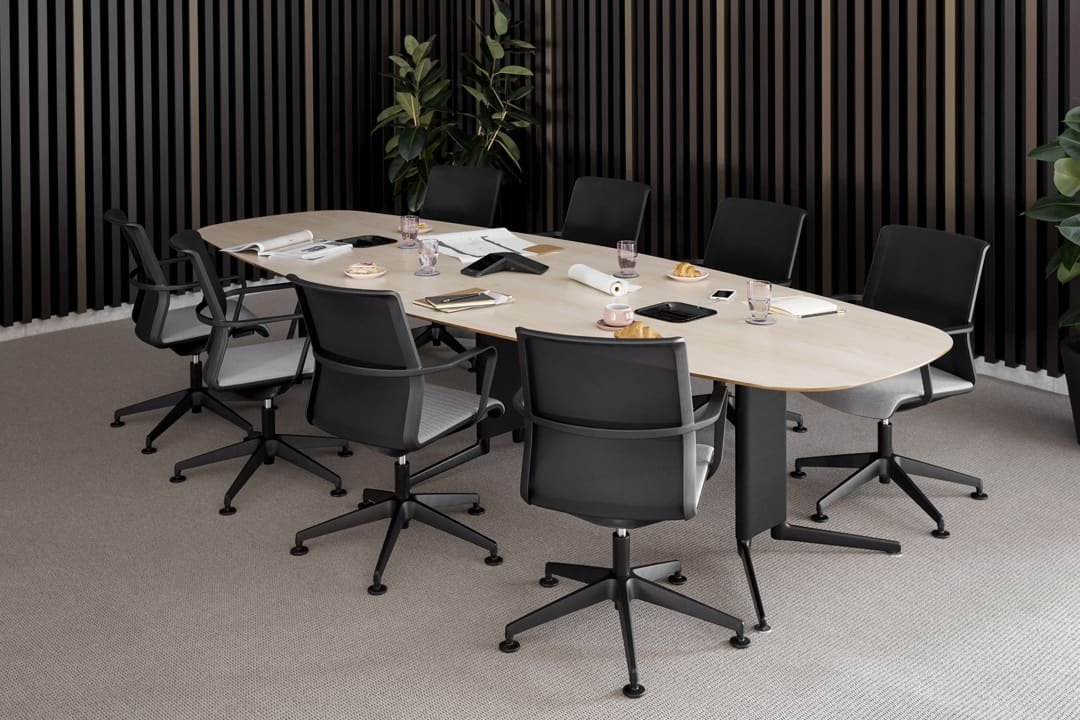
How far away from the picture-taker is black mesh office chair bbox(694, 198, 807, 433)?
17.6 ft

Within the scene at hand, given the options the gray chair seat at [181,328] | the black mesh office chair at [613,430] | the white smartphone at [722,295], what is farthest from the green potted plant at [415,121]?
the black mesh office chair at [613,430]

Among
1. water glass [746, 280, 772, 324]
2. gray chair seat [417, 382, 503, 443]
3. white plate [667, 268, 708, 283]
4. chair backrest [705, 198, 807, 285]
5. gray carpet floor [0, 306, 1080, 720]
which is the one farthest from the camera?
chair backrest [705, 198, 807, 285]

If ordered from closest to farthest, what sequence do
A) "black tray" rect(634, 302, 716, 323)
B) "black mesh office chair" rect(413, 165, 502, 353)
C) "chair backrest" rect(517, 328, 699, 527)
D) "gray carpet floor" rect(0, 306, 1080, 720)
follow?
"chair backrest" rect(517, 328, 699, 527) → "gray carpet floor" rect(0, 306, 1080, 720) → "black tray" rect(634, 302, 716, 323) → "black mesh office chair" rect(413, 165, 502, 353)

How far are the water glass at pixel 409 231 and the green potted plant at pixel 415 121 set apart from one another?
249 cm

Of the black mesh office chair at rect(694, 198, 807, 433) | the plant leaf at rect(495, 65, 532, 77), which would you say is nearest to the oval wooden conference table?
the black mesh office chair at rect(694, 198, 807, 433)

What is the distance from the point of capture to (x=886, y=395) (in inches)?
167

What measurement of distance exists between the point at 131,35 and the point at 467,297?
4.14m

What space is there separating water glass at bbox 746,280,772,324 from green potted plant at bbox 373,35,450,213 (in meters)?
4.37

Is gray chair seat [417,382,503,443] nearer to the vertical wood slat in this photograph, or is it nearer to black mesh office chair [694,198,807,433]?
black mesh office chair [694,198,807,433]

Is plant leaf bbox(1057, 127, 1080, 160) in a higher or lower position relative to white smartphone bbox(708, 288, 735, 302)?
higher

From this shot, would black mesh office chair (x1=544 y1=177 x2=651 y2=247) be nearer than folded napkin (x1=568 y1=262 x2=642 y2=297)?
No

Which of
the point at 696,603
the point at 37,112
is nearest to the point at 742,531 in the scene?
the point at 696,603

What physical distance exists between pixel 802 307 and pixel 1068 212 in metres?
1.56

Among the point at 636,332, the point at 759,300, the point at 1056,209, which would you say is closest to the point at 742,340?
the point at 759,300
